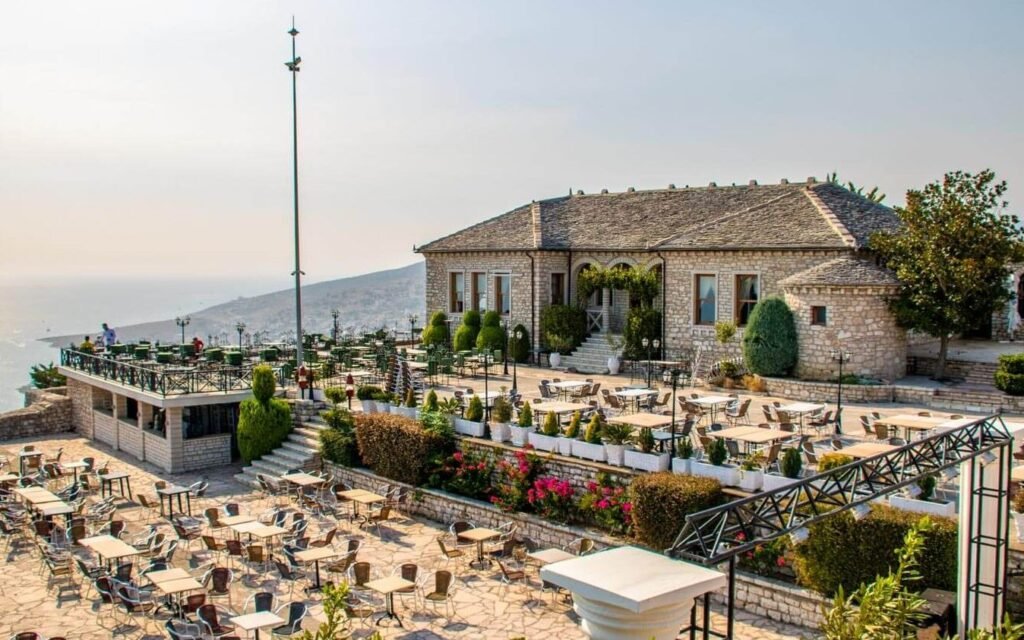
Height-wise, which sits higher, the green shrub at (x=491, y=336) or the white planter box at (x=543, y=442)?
the green shrub at (x=491, y=336)

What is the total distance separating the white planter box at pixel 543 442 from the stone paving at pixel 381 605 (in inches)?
109

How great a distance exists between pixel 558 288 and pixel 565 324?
2149mm

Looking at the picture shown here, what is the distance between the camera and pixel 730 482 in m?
16.7

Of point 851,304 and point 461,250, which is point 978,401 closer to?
point 851,304

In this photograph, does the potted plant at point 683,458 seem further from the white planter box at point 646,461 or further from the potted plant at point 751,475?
the potted plant at point 751,475

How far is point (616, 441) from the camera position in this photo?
18.4 metres

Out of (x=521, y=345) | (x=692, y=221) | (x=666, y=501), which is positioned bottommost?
(x=666, y=501)

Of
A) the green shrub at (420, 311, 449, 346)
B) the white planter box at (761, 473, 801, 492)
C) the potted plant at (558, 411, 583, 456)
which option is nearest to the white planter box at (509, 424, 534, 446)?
the potted plant at (558, 411, 583, 456)

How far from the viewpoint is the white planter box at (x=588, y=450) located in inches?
731

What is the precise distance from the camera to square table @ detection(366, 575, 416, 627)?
14.7 m

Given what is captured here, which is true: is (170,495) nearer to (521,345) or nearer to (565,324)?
(521,345)

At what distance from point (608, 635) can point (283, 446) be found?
60.0 ft

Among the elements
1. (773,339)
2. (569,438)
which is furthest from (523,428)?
(773,339)

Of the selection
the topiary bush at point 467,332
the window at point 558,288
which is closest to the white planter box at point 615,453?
the window at point 558,288
